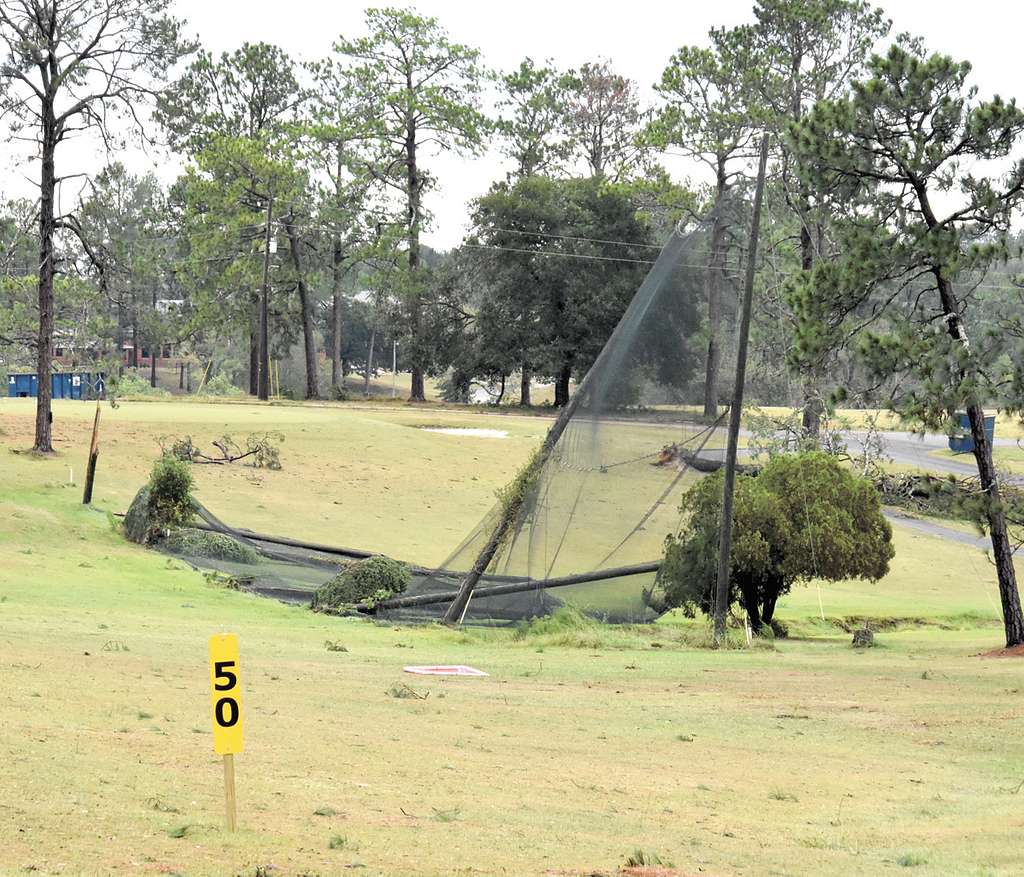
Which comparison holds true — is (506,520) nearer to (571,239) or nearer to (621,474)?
(621,474)

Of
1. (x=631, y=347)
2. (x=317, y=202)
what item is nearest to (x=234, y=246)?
(x=317, y=202)

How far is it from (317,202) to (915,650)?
176 feet

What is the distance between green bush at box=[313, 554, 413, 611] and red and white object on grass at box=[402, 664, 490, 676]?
21.4 feet

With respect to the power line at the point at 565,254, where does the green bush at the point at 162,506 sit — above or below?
below

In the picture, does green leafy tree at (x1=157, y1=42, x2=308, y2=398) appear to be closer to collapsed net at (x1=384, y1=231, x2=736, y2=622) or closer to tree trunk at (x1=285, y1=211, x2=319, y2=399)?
tree trunk at (x1=285, y1=211, x2=319, y2=399)

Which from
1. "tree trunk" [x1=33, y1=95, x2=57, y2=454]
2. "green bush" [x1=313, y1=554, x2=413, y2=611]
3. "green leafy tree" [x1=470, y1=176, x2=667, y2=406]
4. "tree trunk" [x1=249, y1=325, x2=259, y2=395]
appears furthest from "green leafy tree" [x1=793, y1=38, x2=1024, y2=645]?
"tree trunk" [x1=249, y1=325, x2=259, y2=395]

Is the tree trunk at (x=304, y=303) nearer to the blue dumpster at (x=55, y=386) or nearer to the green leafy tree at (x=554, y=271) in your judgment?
the green leafy tree at (x=554, y=271)

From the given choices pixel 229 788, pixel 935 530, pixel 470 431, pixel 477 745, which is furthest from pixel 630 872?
pixel 470 431

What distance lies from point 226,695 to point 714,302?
1700 cm

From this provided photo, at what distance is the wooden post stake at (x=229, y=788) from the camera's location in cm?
737

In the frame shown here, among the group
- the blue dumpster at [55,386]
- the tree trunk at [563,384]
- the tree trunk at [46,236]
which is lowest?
the blue dumpster at [55,386]

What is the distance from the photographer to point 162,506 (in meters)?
29.1

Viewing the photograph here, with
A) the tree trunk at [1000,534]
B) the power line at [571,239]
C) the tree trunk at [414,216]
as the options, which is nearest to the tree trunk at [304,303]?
the tree trunk at [414,216]

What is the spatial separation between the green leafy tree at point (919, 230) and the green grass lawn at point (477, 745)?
12.8 ft
